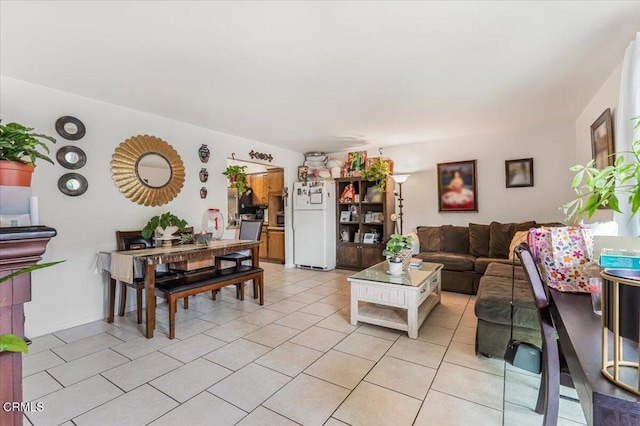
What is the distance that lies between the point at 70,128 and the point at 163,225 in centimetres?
131

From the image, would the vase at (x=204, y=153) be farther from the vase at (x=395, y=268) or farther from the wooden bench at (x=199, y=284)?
the vase at (x=395, y=268)

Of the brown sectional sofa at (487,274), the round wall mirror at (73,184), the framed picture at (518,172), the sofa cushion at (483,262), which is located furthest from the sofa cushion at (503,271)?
the round wall mirror at (73,184)

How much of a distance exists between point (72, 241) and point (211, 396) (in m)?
2.34

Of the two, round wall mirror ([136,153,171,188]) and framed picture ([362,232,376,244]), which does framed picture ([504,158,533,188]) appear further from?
round wall mirror ([136,153,171,188])

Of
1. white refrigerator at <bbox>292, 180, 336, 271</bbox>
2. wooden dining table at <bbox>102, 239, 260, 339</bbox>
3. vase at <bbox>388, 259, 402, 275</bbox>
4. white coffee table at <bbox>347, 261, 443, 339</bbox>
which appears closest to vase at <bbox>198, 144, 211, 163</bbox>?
wooden dining table at <bbox>102, 239, 260, 339</bbox>

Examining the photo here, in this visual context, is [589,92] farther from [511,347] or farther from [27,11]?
[27,11]

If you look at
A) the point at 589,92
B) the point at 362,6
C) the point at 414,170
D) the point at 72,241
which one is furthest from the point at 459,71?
the point at 72,241

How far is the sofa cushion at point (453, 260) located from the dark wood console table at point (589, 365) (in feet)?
9.38

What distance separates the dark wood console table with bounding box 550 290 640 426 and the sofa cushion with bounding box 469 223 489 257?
3.29m

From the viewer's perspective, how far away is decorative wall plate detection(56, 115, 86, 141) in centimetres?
293

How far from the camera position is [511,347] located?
1.40 meters

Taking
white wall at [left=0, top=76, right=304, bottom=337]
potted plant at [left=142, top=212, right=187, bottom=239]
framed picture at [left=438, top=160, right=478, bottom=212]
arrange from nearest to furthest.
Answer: white wall at [left=0, top=76, right=304, bottom=337]
potted plant at [left=142, top=212, right=187, bottom=239]
framed picture at [left=438, top=160, right=478, bottom=212]

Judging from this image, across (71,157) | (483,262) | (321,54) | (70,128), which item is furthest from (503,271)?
(70,128)

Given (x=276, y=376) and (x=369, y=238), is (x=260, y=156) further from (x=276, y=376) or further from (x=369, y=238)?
(x=276, y=376)
